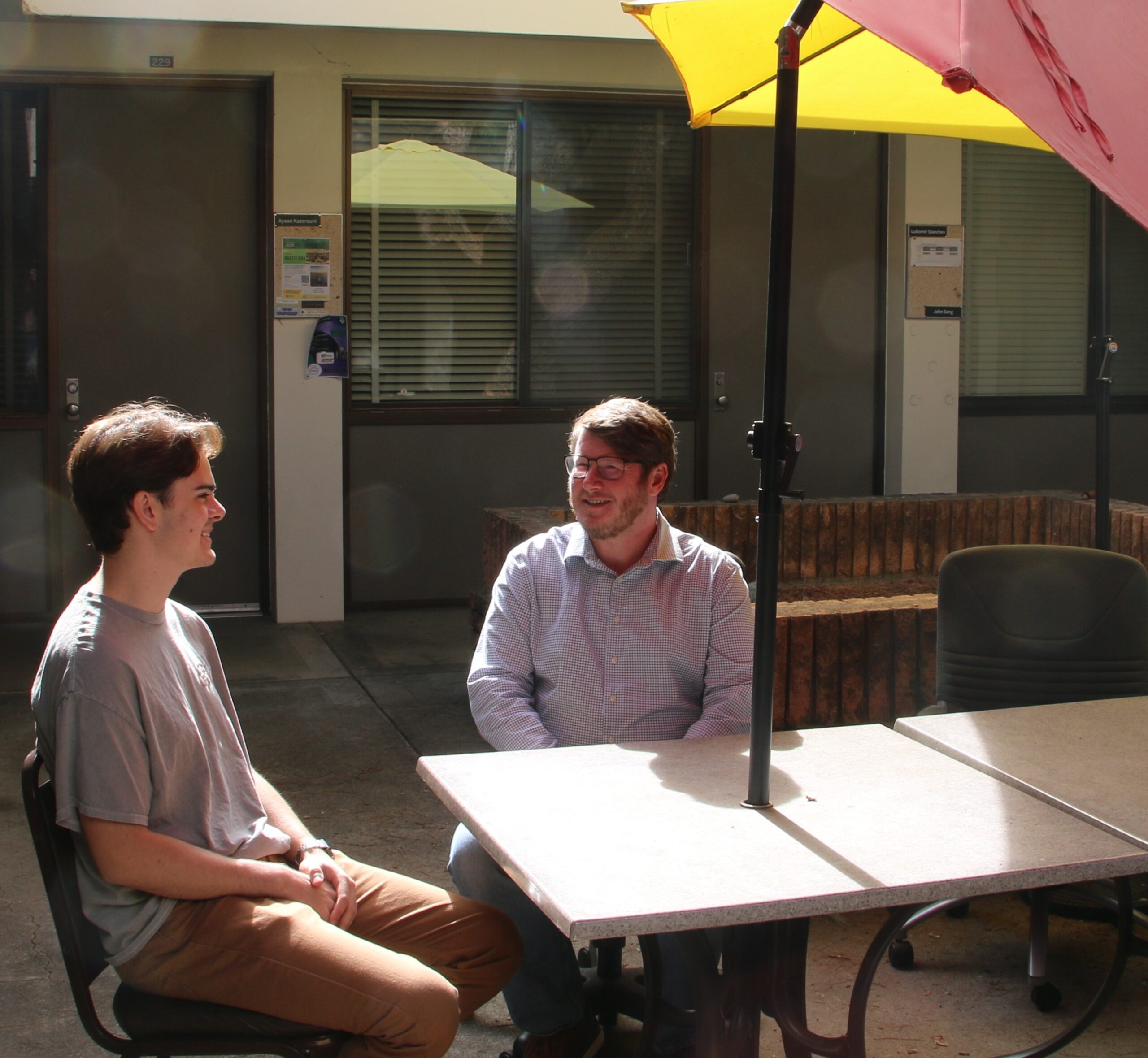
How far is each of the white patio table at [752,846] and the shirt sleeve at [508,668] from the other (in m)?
0.24

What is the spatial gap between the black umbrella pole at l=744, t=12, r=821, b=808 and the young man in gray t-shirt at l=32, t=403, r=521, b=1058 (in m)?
0.72

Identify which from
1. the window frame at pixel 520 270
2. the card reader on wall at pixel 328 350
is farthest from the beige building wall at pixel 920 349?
the card reader on wall at pixel 328 350

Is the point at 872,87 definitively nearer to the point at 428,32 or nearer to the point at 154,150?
the point at 428,32

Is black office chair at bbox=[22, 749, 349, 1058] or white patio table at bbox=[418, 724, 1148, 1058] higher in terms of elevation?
white patio table at bbox=[418, 724, 1148, 1058]

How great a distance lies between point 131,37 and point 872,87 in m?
4.62

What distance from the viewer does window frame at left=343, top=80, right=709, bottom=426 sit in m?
7.20

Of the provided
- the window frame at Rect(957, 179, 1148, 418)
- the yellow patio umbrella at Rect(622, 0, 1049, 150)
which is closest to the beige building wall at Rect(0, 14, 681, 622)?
the window frame at Rect(957, 179, 1148, 418)

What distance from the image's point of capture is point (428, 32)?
23.2 ft

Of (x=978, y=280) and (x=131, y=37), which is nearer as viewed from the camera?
(x=131, y=37)

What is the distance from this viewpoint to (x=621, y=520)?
2.76 meters

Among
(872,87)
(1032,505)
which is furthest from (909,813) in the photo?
(1032,505)

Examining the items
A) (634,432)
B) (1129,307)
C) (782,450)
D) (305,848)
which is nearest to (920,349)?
(1129,307)

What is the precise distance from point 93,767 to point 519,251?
5.94 meters

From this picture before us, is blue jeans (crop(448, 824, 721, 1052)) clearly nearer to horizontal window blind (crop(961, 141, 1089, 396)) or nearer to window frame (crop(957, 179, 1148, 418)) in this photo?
window frame (crop(957, 179, 1148, 418))
